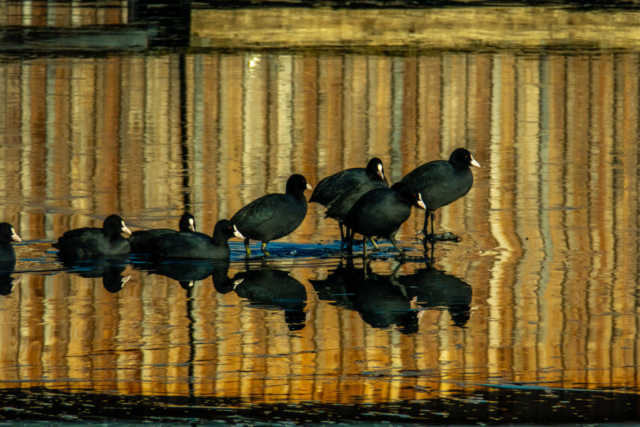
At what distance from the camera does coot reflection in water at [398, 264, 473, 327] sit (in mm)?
8297

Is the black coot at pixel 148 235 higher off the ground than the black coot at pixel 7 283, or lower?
higher

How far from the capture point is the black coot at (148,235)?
10.1m

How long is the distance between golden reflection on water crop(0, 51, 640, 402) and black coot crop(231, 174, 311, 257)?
31 cm

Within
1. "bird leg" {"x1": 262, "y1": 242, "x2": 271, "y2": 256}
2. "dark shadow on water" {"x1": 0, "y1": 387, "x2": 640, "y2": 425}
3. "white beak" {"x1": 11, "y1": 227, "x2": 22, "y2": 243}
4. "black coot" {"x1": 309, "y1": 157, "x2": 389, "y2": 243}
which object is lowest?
"dark shadow on water" {"x1": 0, "y1": 387, "x2": 640, "y2": 425}

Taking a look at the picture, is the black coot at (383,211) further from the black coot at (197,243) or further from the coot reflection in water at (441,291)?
the black coot at (197,243)

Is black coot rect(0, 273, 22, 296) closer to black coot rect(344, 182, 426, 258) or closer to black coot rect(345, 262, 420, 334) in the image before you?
black coot rect(345, 262, 420, 334)

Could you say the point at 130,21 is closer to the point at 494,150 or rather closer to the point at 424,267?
the point at 494,150

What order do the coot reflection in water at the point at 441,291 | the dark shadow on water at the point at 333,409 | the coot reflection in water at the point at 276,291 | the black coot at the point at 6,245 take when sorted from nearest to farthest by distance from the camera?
1. the dark shadow on water at the point at 333,409
2. the coot reflection in water at the point at 276,291
3. the coot reflection in water at the point at 441,291
4. the black coot at the point at 6,245

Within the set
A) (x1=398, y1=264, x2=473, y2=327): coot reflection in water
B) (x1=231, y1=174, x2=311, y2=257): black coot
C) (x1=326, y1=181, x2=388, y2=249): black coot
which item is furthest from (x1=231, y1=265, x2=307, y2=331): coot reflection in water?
(x1=326, y1=181, x2=388, y2=249): black coot

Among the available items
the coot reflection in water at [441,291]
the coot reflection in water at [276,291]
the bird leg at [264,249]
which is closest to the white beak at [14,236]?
the coot reflection in water at [276,291]

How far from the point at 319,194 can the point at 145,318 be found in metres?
3.68

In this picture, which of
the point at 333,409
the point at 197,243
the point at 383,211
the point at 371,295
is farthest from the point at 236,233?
the point at 333,409

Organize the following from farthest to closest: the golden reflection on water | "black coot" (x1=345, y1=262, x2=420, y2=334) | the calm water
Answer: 1. "black coot" (x1=345, y1=262, x2=420, y2=334)
2. the golden reflection on water
3. the calm water

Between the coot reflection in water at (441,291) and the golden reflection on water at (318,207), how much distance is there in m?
0.11
